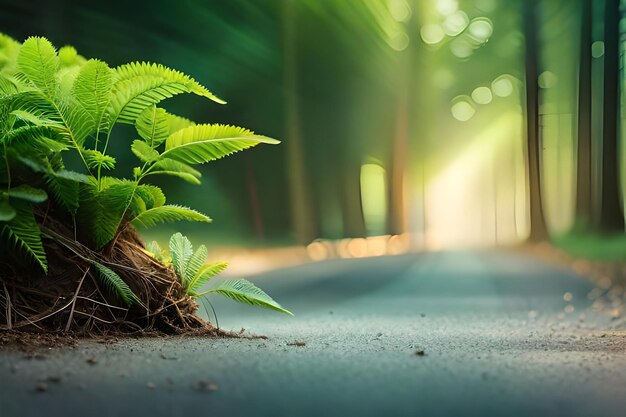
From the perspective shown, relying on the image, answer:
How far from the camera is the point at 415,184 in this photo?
19.5 metres

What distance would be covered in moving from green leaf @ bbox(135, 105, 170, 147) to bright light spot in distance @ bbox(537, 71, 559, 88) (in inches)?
459

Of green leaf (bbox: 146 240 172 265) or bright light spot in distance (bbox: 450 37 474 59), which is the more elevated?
bright light spot in distance (bbox: 450 37 474 59)

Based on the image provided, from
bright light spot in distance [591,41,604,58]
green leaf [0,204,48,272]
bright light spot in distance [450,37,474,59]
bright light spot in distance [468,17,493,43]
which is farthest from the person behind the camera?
bright light spot in distance [450,37,474,59]

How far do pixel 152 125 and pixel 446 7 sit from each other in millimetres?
15982

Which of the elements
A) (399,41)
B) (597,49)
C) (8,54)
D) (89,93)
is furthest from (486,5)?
(89,93)

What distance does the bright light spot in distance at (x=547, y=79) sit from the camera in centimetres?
1361

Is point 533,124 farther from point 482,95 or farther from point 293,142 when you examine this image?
point 482,95

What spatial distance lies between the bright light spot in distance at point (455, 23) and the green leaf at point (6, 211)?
1691 centimetres

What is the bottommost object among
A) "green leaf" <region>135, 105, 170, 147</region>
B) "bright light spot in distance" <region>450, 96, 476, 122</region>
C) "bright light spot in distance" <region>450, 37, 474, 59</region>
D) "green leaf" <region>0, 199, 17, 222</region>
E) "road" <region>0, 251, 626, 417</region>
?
"road" <region>0, 251, 626, 417</region>

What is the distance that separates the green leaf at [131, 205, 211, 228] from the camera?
10.5 feet

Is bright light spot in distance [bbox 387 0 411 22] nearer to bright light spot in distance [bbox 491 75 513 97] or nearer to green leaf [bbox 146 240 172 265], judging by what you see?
bright light spot in distance [bbox 491 75 513 97]

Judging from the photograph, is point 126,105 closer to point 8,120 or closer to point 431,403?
point 8,120

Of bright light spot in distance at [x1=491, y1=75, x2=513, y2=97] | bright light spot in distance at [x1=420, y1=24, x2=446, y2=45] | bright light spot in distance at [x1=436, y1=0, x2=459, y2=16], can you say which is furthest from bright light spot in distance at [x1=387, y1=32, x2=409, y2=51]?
bright light spot in distance at [x1=491, y1=75, x2=513, y2=97]

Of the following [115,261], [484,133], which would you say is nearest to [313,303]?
[115,261]
